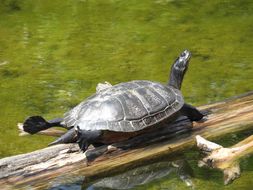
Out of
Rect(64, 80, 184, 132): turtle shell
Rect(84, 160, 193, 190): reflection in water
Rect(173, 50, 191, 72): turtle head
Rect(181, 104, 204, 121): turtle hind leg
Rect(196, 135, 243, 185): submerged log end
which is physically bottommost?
Rect(84, 160, 193, 190): reflection in water

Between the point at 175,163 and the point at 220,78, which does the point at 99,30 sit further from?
the point at 175,163

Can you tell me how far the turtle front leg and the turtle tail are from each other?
717mm

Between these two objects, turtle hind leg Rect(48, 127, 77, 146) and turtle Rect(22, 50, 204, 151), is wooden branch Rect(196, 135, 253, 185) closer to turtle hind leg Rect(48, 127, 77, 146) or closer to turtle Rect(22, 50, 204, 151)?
turtle Rect(22, 50, 204, 151)

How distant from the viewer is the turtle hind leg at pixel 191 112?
279 centimetres

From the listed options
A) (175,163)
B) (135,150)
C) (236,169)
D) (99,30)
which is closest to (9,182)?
(135,150)

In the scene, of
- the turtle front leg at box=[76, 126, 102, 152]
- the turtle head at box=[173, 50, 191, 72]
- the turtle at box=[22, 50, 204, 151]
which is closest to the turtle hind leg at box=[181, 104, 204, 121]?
the turtle at box=[22, 50, 204, 151]

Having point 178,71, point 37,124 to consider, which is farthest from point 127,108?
point 178,71

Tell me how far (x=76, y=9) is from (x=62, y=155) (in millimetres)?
3249

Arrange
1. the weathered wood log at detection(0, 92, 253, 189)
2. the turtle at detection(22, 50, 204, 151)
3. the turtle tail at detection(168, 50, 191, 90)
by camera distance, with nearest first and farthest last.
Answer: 1. the weathered wood log at detection(0, 92, 253, 189)
2. the turtle at detection(22, 50, 204, 151)
3. the turtle tail at detection(168, 50, 191, 90)

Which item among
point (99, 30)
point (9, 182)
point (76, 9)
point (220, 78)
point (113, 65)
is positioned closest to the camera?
point (9, 182)

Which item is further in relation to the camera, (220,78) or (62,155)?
(220,78)

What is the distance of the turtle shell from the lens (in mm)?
2535

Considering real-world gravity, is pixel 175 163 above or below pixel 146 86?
below

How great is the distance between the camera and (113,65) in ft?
13.6
